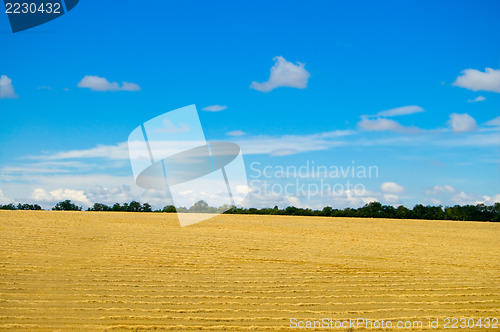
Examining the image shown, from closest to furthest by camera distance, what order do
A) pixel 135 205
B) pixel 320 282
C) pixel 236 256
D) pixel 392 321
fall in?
pixel 392 321 < pixel 320 282 < pixel 236 256 < pixel 135 205

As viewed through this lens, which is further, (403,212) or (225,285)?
(403,212)

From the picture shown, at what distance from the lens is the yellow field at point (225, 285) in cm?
962

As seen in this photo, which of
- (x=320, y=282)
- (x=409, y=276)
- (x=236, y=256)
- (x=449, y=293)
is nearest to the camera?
(x=449, y=293)

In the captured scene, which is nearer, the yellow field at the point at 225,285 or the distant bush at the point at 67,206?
the yellow field at the point at 225,285

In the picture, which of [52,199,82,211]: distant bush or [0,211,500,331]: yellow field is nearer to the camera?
[0,211,500,331]: yellow field

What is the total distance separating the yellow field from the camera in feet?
31.6

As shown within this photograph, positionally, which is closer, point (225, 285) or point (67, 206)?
point (225, 285)

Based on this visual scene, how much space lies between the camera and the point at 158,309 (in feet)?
33.2

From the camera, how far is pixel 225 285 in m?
12.7

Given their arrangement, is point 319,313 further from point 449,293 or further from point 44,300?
point 44,300

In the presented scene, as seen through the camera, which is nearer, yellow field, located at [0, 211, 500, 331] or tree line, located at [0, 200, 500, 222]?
yellow field, located at [0, 211, 500, 331]

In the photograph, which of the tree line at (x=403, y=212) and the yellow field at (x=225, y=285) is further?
the tree line at (x=403, y=212)

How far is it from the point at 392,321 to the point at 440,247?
17.7 metres

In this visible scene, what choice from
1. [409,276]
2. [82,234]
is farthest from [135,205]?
[409,276]
